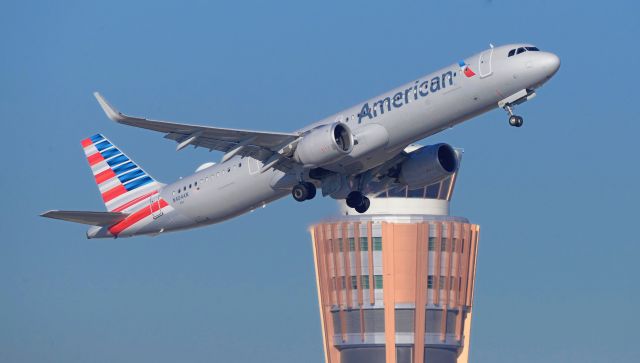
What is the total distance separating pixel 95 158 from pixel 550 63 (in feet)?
99.5

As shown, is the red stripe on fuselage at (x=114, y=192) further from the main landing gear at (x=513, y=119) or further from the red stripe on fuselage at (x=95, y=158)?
the main landing gear at (x=513, y=119)

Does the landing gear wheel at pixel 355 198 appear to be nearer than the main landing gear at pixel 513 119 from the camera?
No

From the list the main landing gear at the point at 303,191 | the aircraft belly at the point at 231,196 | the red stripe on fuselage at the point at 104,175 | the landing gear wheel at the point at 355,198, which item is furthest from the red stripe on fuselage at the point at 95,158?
the landing gear wheel at the point at 355,198

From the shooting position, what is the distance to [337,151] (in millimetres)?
61250

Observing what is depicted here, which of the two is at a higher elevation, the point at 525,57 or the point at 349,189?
the point at 525,57

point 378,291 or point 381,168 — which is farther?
point 378,291

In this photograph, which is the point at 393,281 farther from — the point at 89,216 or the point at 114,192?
the point at 89,216

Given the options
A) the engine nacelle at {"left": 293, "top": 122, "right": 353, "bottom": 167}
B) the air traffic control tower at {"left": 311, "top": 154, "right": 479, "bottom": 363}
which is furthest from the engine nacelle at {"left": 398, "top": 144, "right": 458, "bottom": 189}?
the air traffic control tower at {"left": 311, "top": 154, "right": 479, "bottom": 363}

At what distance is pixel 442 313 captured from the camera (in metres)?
155

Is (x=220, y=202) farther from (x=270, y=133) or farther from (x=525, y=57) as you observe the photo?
(x=525, y=57)

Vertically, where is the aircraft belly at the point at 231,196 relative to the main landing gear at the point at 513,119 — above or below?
below

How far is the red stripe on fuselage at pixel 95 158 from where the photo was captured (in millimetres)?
78438

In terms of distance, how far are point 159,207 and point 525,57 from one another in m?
21.9

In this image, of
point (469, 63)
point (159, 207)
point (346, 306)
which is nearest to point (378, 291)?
point (346, 306)
